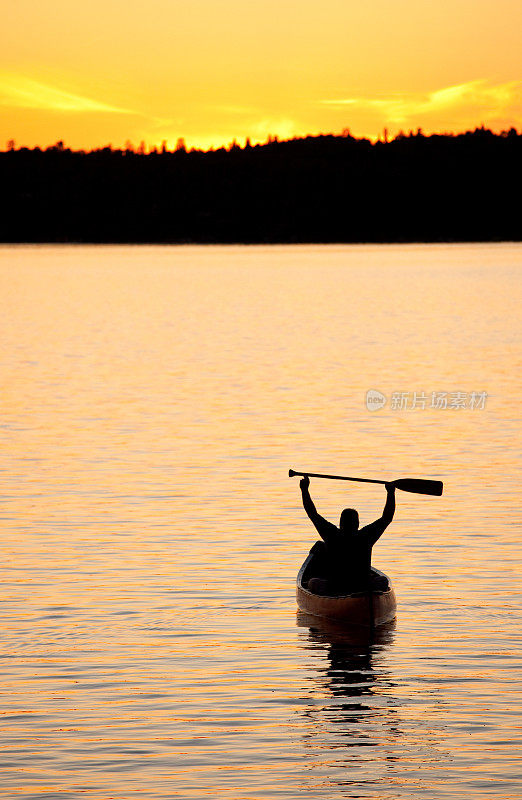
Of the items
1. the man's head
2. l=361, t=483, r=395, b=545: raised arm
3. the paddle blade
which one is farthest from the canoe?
the paddle blade

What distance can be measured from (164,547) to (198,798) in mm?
12237

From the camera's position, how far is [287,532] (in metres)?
27.8

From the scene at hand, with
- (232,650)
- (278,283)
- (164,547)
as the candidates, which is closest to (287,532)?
(164,547)

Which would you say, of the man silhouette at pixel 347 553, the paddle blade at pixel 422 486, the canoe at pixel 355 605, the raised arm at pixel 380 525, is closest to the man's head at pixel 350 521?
the man silhouette at pixel 347 553

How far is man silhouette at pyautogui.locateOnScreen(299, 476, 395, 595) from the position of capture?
20.0 meters

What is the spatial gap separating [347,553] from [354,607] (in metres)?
Answer: 0.77

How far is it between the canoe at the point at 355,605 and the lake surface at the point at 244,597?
0.82 feet

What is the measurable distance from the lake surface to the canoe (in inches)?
9.8

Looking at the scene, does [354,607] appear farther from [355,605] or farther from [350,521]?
[350,521]

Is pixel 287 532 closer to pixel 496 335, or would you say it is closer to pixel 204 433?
pixel 204 433

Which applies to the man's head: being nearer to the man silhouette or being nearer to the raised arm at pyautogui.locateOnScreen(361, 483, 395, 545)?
the man silhouette

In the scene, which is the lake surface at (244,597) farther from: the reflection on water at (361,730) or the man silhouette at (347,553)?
the man silhouette at (347,553)

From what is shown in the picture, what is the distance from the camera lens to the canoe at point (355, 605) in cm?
2014

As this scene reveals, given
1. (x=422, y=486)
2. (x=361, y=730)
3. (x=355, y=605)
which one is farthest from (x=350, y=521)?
(x=361, y=730)
